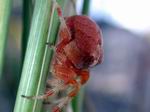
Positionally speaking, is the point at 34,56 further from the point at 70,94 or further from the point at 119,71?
the point at 119,71

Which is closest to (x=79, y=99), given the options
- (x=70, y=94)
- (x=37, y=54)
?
(x=70, y=94)

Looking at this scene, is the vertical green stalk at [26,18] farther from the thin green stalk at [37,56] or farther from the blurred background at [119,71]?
the blurred background at [119,71]

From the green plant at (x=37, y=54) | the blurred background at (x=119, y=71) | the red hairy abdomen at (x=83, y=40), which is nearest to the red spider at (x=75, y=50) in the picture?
the red hairy abdomen at (x=83, y=40)

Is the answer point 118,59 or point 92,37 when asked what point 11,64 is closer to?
point 92,37

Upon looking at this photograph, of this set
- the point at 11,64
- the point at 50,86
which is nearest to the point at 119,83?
the point at 11,64

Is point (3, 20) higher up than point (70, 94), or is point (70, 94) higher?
point (3, 20)
